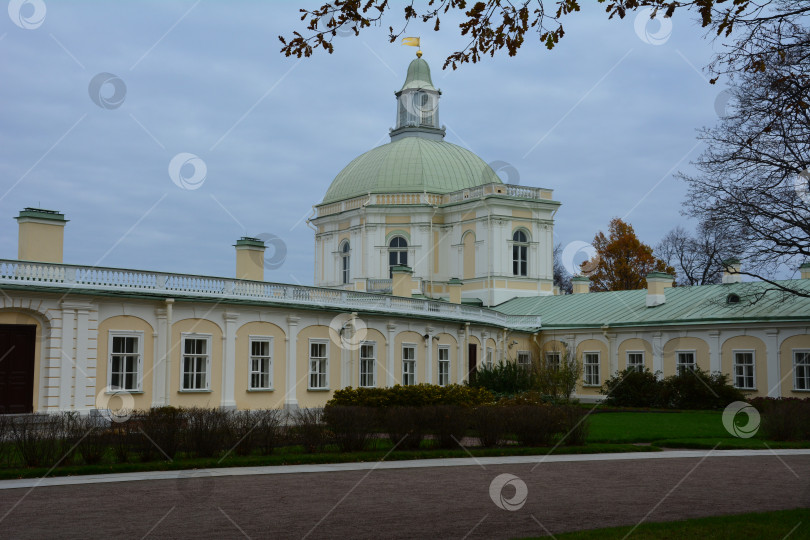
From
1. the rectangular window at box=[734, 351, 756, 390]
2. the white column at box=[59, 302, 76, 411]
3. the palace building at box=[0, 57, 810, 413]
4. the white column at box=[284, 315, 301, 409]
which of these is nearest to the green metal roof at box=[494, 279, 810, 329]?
the palace building at box=[0, 57, 810, 413]

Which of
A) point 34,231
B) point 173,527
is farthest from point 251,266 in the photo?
point 173,527

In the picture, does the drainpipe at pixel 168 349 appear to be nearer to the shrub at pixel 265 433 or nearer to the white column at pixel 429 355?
the shrub at pixel 265 433

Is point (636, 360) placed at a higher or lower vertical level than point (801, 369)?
higher

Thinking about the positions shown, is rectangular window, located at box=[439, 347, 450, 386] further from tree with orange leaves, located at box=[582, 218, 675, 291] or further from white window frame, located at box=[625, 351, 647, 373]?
tree with orange leaves, located at box=[582, 218, 675, 291]

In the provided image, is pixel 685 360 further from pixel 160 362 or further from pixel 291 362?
pixel 160 362

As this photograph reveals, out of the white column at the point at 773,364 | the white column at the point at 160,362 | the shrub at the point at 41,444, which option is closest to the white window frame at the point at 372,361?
the white column at the point at 160,362

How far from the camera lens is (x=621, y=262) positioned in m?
65.7

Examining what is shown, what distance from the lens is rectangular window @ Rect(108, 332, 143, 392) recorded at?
24.4 meters

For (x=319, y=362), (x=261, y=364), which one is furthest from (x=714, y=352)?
(x=261, y=364)

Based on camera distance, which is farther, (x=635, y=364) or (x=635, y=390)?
(x=635, y=364)

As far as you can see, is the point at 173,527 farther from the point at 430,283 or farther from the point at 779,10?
the point at 430,283

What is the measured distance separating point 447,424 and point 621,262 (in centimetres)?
4836

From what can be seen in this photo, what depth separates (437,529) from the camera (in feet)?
33.9

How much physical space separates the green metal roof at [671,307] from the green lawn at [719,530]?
2366 centimetres
